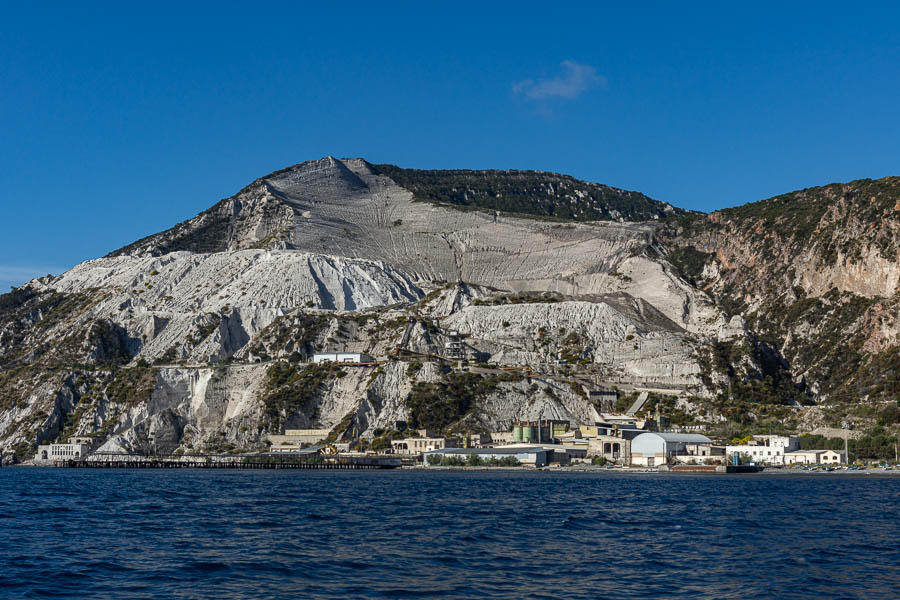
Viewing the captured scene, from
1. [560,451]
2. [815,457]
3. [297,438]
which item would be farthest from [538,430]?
[815,457]

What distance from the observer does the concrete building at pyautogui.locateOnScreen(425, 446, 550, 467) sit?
429ft

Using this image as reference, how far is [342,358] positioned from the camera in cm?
16312

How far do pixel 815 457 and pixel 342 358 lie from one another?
66.7 metres

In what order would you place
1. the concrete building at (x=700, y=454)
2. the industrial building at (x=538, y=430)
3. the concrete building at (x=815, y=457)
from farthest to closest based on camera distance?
1. the industrial building at (x=538, y=430)
2. the concrete building at (x=700, y=454)
3. the concrete building at (x=815, y=457)

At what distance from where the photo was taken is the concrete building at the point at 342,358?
161550mm

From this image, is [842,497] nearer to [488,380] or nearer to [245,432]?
[488,380]

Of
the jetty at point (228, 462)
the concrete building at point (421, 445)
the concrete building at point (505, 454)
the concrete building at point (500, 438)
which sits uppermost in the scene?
the concrete building at point (500, 438)

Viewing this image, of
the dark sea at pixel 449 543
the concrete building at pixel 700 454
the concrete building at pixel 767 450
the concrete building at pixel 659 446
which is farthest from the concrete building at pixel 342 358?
the dark sea at pixel 449 543

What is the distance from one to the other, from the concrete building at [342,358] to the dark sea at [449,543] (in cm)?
7395

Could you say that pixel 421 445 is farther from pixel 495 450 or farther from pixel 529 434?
pixel 529 434

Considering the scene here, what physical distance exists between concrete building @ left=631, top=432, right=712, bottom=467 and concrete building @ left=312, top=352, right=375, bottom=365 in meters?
44.6

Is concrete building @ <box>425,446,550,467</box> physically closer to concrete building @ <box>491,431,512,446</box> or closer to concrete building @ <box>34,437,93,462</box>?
concrete building @ <box>491,431,512,446</box>

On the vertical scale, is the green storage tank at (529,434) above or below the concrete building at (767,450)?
above

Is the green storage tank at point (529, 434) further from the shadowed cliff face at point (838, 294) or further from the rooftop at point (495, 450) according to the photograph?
the shadowed cliff face at point (838, 294)
